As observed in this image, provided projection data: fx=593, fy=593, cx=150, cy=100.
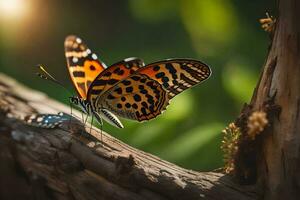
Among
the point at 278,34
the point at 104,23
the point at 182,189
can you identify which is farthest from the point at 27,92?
the point at 104,23

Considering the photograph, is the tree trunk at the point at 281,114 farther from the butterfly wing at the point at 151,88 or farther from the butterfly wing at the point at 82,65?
the butterfly wing at the point at 82,65

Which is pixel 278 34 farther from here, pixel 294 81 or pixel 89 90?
pixel 89 90

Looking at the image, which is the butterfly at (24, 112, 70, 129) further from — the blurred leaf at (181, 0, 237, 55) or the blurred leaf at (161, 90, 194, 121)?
the blurred leaf at (181, 0, 237, 55)

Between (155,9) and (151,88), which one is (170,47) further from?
(151,88)

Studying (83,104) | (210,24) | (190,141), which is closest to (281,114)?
(83,104)

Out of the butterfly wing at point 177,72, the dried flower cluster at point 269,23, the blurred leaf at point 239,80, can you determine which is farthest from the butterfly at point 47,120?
the blurred leaf at point 239,80
